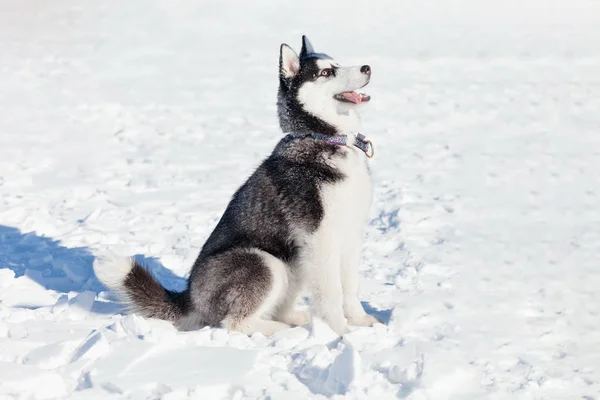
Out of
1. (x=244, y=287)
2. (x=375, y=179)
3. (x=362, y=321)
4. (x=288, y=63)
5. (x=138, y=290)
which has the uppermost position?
(x=288, y=63)

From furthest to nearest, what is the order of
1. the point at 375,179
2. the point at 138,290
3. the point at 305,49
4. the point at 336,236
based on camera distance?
the point at 375,179
the point at 305,49
the point at 138,290
the point at 336,236

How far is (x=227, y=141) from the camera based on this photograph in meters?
9.91

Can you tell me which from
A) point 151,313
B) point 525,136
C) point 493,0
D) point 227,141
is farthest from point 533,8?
point 151,313

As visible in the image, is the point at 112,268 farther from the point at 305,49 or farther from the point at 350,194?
the point at 305,49

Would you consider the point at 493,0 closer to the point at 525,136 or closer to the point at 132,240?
the point at 525,136

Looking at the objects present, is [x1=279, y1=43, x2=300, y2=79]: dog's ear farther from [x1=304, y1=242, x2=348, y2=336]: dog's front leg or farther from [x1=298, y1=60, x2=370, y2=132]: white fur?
[x1=304, y1=242, x2=348, y2=336]: dog's front leg

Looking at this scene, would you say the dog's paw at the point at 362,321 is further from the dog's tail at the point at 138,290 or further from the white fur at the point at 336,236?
the dog's tail at the point at 138,290

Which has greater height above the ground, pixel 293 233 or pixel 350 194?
pixel 350 194

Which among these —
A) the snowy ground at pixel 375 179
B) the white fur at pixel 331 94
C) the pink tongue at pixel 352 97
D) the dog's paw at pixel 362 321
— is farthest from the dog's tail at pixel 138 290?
the pink tongue at pixel 352 97

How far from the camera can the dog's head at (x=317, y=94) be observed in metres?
4.57

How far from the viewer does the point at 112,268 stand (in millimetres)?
4566

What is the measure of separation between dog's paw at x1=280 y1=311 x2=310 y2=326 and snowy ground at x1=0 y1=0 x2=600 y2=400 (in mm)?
519

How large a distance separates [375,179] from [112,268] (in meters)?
4.32

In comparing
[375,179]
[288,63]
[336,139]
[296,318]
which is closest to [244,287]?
[296,318]
